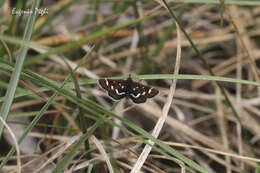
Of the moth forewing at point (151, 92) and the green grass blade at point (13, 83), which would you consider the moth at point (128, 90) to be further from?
the green grass blade at point (13, 83)

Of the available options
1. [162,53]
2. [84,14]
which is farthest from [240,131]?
[84,14]

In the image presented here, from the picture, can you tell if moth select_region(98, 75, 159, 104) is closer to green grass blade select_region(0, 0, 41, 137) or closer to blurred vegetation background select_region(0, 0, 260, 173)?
blurred vegetation background select_region(0, 0, 260, 173)

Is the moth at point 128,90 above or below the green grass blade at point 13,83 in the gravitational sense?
below

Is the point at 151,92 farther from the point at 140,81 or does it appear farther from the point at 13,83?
the point at 13,83

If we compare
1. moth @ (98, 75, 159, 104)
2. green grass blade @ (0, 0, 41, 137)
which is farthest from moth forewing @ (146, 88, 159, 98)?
green grass blade @ (0, 0, 41, 137)

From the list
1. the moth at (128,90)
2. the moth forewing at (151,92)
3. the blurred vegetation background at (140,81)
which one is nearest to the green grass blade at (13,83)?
the blurred vegetation background at (140,81)

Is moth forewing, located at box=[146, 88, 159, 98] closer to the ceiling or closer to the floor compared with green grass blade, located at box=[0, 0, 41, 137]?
closer to the floor

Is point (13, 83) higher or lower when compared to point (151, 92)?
higher

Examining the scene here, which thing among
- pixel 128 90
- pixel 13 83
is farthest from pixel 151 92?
pixel 13 83

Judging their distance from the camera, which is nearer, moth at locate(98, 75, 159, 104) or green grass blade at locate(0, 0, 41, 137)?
green grass blade at locate(0, 0, 41, 137)
